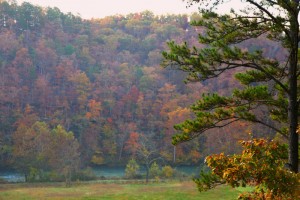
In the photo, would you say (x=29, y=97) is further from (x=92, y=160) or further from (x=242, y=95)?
(x=242, y=95)

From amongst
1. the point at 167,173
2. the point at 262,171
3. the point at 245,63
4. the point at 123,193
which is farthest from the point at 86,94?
the point at 262,171

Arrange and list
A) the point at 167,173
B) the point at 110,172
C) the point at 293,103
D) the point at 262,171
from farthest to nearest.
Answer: the point at 110,172, the point at 167,173, the point at 293,103, the point at 262,171

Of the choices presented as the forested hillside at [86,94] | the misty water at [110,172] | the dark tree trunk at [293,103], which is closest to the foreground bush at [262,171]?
the dark tree trunk at [293,103]

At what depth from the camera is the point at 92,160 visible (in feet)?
189

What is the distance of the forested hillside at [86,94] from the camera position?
5122cm

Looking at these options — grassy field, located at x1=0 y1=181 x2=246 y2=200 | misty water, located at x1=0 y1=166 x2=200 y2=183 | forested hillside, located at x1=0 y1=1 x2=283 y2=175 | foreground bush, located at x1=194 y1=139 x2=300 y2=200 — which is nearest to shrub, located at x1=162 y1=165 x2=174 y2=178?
misty water, located at x1=0 y1=166 x2=200 y2=183

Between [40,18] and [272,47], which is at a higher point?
[40,18]

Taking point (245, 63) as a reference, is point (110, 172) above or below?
below

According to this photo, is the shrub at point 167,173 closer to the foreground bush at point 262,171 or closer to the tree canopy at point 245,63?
the tree canopy at point 245,63

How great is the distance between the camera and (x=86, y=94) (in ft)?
225

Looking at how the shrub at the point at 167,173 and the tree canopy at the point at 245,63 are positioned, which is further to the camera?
→ the shrub at the point at 167,173

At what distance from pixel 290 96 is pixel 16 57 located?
6578 cm

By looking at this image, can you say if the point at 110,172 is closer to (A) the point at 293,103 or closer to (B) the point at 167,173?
(B) the point at 167,173

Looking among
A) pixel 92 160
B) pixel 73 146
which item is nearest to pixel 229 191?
pixel 73 146
